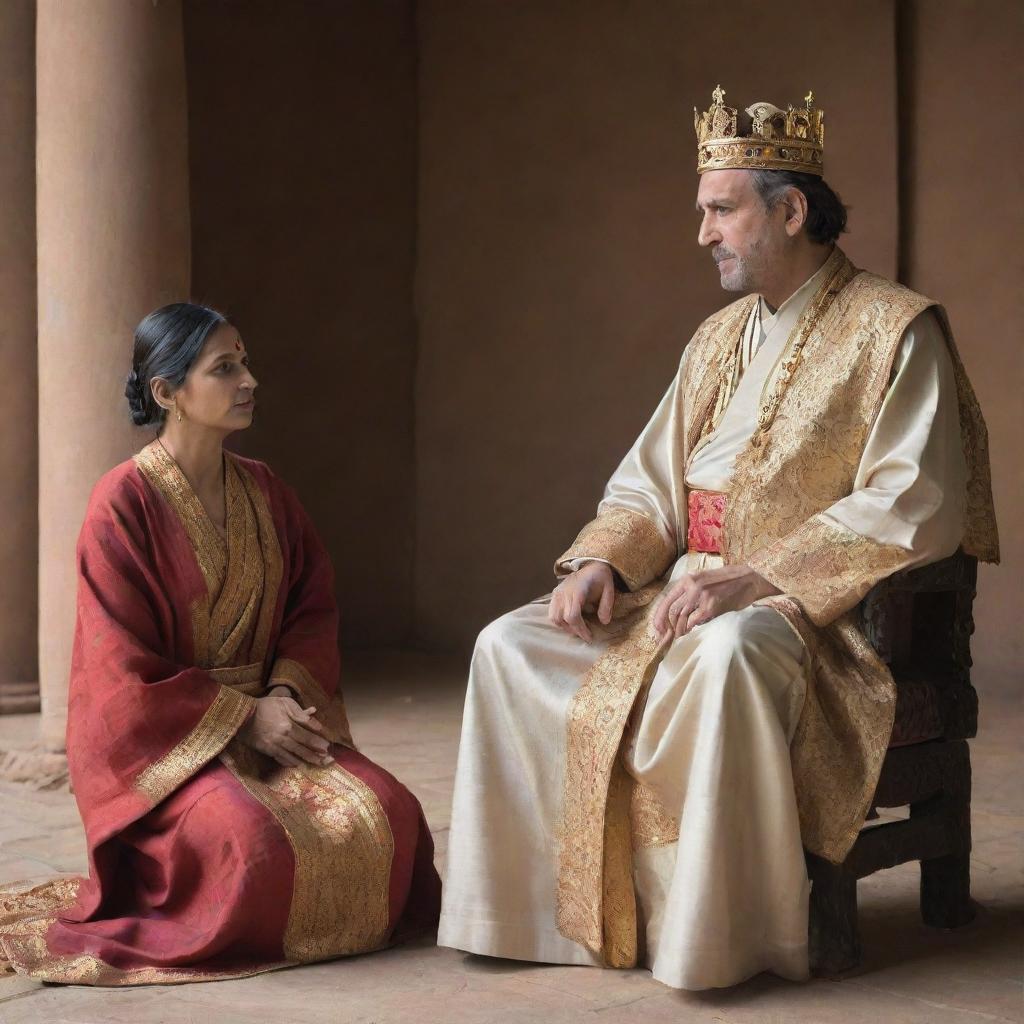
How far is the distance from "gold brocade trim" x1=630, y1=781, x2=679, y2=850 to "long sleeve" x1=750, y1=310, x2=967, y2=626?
1.65ft

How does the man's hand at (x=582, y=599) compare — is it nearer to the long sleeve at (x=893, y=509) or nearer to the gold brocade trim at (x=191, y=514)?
the long sleeve at (x=893, y=509)

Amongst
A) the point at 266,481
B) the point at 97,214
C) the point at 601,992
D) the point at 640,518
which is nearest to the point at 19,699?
the point at 97,214

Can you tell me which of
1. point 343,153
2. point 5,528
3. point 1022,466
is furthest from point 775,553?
point 343,153

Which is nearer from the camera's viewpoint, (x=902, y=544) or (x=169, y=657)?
(x=902, y=544)

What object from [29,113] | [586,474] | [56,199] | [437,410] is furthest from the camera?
[437,410]

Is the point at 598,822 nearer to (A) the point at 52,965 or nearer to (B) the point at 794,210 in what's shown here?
(A) the point at 52,965

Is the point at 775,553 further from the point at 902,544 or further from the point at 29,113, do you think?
the point at 29,113

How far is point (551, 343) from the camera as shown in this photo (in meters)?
8.10

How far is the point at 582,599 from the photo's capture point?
3670 millimetres

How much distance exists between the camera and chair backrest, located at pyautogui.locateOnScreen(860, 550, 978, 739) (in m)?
3.63

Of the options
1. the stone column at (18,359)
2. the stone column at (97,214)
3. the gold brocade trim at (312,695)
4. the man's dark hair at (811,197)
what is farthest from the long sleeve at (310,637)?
the stone column at (18,359)

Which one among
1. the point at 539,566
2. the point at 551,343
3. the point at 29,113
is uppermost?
the point at 29,113

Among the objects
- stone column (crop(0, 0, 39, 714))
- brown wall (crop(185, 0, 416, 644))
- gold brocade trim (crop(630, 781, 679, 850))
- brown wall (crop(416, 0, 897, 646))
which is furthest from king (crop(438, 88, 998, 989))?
brown wall (crop(185, 0, 416, 644))

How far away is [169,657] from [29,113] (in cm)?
352
